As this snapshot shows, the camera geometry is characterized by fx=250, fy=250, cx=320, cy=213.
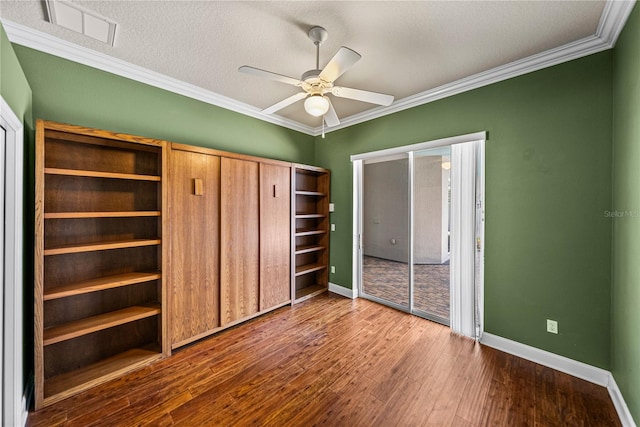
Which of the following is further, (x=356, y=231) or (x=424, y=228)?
(x=356, y=231)

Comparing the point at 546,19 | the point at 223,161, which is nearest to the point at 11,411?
the point at 223,161

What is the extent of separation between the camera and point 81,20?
1863mm

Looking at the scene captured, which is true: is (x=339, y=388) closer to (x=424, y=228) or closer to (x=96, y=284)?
(x=96, y=284)

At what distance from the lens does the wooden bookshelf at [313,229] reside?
13.5ft

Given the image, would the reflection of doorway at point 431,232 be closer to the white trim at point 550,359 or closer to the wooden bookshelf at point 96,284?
the white trim at point 550,359

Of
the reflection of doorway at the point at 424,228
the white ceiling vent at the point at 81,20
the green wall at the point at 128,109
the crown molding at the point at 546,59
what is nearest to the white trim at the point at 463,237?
the reflection of doorway at the point at 424,228

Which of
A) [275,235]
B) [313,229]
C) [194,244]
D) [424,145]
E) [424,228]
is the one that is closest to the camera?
[194,244]

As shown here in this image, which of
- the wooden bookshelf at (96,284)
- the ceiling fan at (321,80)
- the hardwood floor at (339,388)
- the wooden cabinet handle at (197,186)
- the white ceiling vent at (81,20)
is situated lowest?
the hardwood floor at (339,388)

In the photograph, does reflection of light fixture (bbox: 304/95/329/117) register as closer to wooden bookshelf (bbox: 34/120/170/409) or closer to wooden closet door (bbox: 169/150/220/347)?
wooden closet door (bbox: 169/150/220/347)

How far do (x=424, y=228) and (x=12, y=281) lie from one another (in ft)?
13.0

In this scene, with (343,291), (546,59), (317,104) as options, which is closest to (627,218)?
(546,59)

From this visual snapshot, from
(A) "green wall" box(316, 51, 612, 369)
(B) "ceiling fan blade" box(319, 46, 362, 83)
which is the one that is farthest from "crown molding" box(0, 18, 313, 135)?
(A) "green wall" box(316, 51, 612, 369)

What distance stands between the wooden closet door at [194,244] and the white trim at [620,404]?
133 inches

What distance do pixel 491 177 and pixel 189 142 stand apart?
11.1 ft
